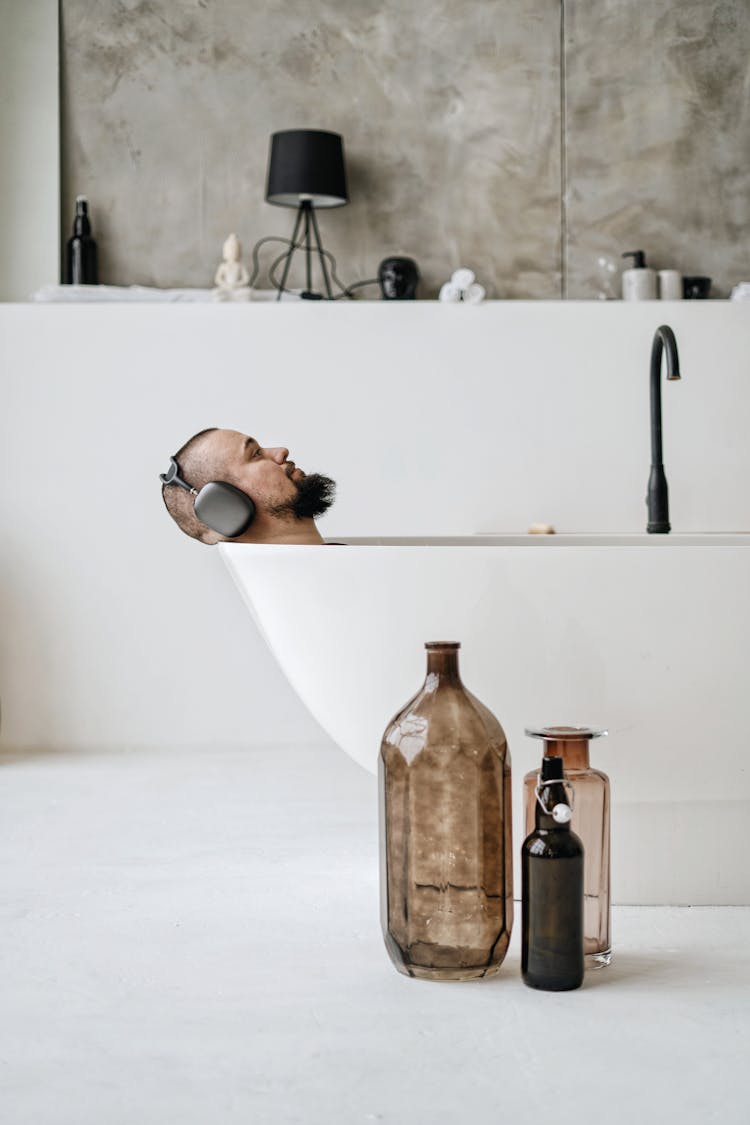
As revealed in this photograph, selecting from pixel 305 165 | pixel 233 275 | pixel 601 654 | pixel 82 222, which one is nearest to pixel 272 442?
pixel 233 275

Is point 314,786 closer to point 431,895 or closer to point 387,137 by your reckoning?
point 431,895

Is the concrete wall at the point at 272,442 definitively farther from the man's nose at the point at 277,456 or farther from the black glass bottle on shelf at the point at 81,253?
the man's nose at the point at 277,456

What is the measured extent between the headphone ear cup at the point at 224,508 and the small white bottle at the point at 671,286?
1981 mm

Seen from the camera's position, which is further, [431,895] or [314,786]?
[314,786]

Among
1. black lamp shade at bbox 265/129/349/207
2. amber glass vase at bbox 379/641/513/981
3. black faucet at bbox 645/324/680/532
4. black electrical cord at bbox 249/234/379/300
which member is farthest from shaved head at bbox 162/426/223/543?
black electrical cord at bbox 249/234/379/300

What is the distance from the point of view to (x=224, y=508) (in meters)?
1.64

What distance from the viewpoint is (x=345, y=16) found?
3.38 metres

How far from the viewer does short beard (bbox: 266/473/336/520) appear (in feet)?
5.58

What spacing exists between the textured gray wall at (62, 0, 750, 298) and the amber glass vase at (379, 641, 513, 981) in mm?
2414

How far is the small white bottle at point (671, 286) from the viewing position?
3246 mm

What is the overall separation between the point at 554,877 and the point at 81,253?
2641 millimetres

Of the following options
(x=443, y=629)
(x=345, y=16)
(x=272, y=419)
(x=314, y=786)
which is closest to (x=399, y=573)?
(x=443, y=629)

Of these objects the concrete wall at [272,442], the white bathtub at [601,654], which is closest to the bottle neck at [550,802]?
the white bathtub at [601,654]

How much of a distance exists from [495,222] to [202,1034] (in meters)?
2.76
